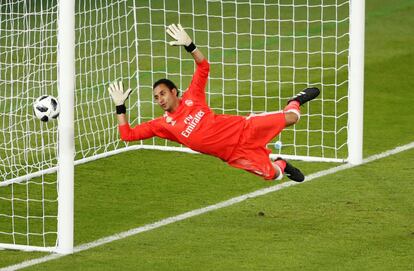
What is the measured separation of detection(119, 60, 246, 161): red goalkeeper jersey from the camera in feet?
44.5

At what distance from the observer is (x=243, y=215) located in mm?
14250

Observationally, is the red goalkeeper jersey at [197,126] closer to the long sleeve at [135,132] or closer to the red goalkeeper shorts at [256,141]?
the long sleeve at [135,132]

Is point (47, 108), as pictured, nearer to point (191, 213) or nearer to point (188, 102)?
point (188, 102)

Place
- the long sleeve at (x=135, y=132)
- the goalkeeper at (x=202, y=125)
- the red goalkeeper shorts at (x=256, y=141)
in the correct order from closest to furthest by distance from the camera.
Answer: the long sleeve at (x=135, y=132) → the goalkeeper at (x=202, y=125) → the red goalkeeper shorts at (x=256, y=141)

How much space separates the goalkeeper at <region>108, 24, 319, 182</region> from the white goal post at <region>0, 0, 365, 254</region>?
83 centimetres

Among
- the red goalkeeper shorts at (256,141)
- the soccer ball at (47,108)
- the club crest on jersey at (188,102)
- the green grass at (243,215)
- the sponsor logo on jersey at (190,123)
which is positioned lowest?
the green grass at (243,215)

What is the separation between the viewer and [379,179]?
51.1ft

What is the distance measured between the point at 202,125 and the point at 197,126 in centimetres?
5

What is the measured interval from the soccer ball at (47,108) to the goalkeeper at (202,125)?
22.4 inches

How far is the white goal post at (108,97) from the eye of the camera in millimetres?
13039

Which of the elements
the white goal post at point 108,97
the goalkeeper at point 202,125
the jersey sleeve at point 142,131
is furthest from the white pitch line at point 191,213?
the jersey sleeve at point 142,131

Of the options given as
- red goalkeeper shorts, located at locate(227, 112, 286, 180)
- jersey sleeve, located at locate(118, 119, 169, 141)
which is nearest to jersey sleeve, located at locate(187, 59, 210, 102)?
jersey sleeve, located at locate(118, 119, 169, 141)

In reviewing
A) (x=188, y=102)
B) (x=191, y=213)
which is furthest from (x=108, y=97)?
(x=188, y=102)

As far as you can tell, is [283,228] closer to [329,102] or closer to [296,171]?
[296,171]
